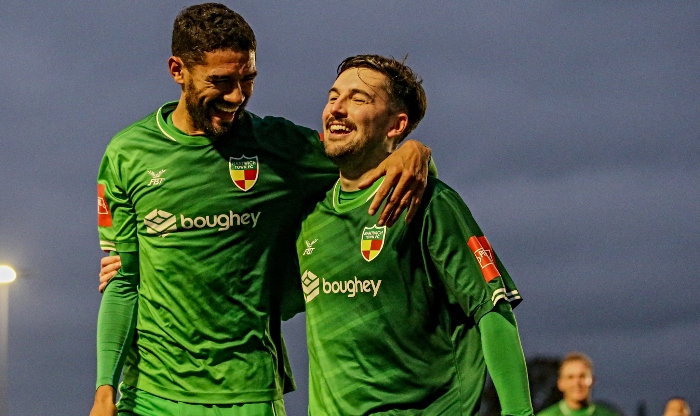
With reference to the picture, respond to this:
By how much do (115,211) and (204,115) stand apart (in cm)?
85

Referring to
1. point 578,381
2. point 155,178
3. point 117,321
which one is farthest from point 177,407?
point 578,381

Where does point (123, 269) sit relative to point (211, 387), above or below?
above

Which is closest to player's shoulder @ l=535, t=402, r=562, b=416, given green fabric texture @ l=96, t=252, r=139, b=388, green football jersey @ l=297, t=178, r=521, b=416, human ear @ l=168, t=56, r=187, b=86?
green football jersey @ l=297, t=178, r=521, b=416

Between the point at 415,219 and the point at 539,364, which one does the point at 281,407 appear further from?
the point at 539,364

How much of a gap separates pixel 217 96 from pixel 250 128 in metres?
0.42

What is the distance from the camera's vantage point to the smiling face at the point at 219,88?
9.41 metres

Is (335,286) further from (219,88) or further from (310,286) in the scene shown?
(219,88)

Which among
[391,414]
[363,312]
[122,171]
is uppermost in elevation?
[122,171]

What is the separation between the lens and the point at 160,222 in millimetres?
9609

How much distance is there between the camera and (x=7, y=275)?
17.3 meters

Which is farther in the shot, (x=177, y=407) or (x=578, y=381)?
(x=578, y=381)

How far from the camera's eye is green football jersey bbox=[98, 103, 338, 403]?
9.51 metres

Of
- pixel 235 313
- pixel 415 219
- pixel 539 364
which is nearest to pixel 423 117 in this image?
pixel 415 219

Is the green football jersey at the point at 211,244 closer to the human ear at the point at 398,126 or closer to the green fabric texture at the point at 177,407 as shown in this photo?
the green fabric texture at the point at 177,407
